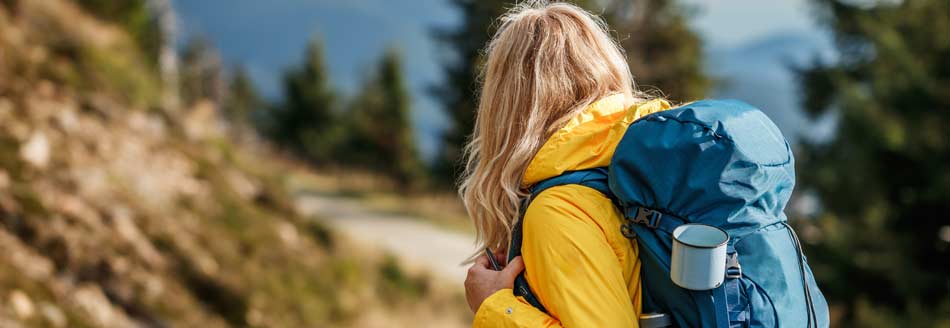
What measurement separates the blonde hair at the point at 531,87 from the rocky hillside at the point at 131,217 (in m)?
4.17

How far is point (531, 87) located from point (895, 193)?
7128mm

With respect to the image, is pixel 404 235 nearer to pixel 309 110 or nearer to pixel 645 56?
pixel 645 56

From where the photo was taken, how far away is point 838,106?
8969 millimetres

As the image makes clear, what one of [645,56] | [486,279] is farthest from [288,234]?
[645,56]

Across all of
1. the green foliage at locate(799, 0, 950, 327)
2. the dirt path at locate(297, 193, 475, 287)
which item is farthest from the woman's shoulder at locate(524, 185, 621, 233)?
the dirt path at locate(297, 193, 475, 287)

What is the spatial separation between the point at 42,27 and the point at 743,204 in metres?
9.11

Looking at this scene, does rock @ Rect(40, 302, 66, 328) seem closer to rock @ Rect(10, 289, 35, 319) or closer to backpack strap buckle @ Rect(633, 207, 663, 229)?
rock @ Rect(10, 289, 35, 319)

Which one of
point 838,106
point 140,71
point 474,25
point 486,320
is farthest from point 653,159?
point 474,25

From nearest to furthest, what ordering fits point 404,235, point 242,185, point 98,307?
point 98,307
point 242,185
point 404,235

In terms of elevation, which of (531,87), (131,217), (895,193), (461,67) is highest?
(461,67)

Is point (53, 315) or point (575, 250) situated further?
point (53, 315)

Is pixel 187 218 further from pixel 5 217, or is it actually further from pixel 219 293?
pixel 5 217

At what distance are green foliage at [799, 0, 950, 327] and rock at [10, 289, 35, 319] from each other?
7.04 meters

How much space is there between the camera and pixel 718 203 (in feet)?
5.31
